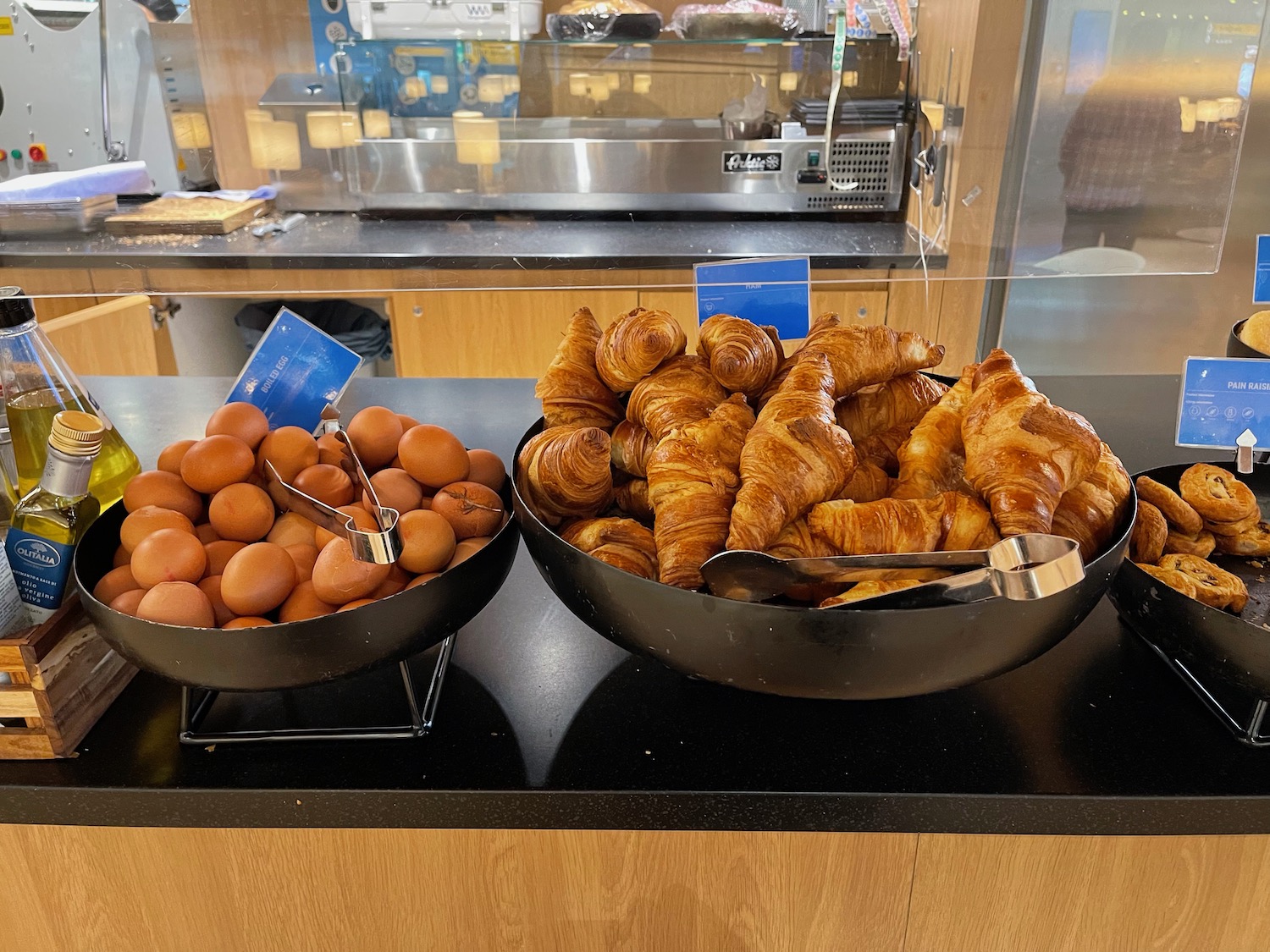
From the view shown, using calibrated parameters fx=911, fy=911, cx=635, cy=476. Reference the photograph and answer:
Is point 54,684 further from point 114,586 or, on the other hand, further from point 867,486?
point 867,486

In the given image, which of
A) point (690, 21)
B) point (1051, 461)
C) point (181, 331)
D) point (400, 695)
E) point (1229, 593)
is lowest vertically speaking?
point (181, 331)

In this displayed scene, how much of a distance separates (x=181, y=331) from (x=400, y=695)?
259cm

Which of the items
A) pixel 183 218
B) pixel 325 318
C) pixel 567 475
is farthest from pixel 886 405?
pixel 325 318

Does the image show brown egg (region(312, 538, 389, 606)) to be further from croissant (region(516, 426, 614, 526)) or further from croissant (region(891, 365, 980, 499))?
croissant (region(891, 365, 980, 499))

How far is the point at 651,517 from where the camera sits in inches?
31.7

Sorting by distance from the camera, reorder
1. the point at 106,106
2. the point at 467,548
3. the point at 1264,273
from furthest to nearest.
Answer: the point at 106,106
the point at 1264,273
the point at 467,548

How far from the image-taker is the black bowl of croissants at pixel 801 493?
0.62 meters

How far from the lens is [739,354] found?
2.54 ft

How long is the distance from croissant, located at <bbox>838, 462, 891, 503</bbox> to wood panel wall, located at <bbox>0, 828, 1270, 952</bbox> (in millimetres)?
282

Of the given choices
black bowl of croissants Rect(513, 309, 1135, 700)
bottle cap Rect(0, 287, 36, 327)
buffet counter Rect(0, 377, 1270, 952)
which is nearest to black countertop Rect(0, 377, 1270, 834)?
buffet counter Rect(0, 377, 1270, 952)

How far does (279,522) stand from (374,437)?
0.12 meters

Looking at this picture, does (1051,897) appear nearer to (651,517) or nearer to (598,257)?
(651,517)

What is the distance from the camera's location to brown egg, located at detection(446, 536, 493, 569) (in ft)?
2.40

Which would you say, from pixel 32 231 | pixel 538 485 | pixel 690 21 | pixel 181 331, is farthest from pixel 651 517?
pixel 181 331
